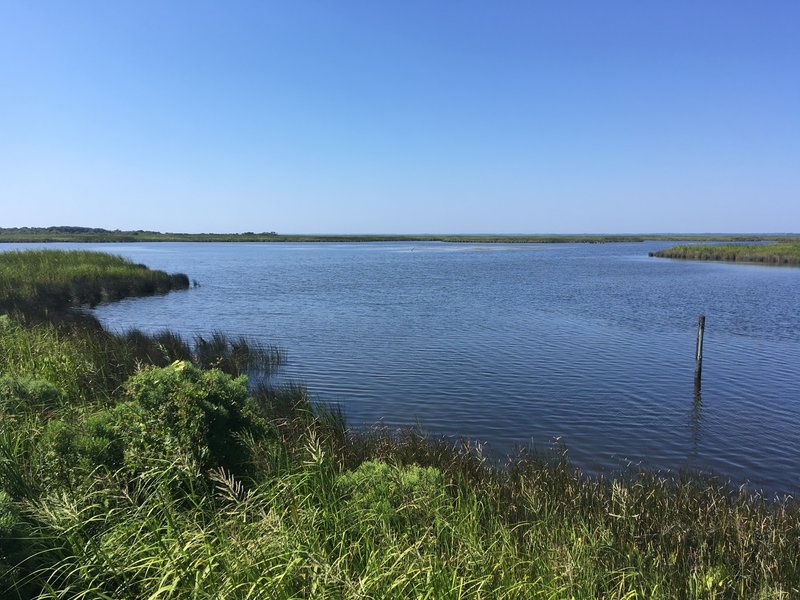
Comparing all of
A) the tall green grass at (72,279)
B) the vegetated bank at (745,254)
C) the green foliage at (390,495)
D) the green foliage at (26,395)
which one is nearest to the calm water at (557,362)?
the tall green grass at (72,279)

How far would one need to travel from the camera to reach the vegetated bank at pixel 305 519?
4.11 meters

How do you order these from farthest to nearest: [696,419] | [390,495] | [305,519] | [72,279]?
[72,279] → [696,419] → [390,495] → [305,519]

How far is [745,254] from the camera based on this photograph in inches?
3078

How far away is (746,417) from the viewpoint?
13.9m

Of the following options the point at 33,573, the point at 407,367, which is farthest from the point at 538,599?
the point at 407,367

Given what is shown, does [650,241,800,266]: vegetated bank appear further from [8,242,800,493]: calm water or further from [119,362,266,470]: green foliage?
[119,362,266,470]: green foliage

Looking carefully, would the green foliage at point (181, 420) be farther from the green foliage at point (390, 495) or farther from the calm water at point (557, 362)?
the calm water at point (557, 362)

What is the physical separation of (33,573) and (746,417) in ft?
50.1

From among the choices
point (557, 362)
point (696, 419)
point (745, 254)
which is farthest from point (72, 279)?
point (745, 254)

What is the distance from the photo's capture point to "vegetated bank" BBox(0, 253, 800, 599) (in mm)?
4109

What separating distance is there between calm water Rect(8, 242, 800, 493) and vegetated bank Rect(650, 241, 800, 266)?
37714mm

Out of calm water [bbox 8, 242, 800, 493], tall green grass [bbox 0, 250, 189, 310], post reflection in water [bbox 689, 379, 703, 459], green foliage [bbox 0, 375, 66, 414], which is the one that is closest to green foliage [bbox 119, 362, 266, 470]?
green foliage [bbox 0, 375, 66, 414]

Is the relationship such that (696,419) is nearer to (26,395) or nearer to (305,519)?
(305,519)

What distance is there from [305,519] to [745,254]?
293 feet
